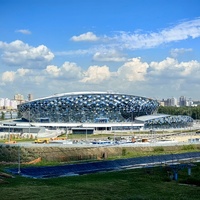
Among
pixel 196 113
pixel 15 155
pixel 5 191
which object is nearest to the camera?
pixel 5 191

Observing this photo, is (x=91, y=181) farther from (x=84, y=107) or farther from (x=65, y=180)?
(x=84, y=107)

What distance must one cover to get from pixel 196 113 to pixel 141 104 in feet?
115

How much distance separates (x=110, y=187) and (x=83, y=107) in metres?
59.1

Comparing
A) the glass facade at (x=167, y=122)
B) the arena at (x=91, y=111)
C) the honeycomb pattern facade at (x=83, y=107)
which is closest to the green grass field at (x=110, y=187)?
the glass facade at (x=167, y=122)

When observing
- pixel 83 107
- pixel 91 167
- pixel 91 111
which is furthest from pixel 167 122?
pixel 91 167

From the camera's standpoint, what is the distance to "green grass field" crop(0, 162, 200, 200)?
57.3 ft

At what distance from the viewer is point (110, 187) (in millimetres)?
20234

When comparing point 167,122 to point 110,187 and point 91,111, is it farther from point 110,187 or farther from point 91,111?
point 110,187

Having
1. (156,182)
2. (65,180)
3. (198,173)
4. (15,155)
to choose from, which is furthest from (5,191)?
(15,155)

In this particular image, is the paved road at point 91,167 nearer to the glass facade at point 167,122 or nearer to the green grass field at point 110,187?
the green grass field at point 110,187

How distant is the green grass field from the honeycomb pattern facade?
54.1 m

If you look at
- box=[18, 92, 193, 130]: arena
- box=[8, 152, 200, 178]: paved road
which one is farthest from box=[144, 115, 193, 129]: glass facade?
box=[8, 152, 200, 178]: paved road

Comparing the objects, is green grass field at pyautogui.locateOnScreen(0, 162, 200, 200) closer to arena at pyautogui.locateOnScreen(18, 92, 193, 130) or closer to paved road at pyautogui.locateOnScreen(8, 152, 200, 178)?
paved road at pyautogui.locateOnScreen(8, 152, 200, 178)

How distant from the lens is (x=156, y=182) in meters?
22.1
